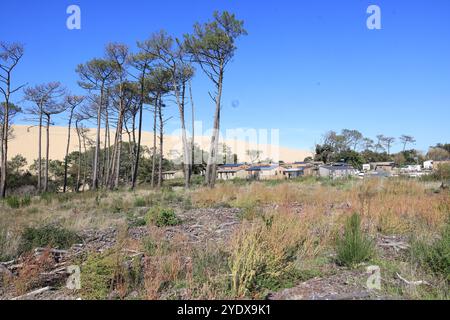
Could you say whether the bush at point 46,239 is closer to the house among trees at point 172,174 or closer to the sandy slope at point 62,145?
the sandy slope at point 62,145

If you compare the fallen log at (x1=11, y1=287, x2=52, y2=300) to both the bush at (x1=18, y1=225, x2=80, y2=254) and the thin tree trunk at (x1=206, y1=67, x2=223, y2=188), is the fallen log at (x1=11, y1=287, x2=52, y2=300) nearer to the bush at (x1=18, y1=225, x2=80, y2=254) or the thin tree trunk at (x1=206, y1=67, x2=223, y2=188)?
the bush at (x1=18, y1=225, x2=80, y2=254)

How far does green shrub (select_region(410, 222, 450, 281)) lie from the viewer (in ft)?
13.2

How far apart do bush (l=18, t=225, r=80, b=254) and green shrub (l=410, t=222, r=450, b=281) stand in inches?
222

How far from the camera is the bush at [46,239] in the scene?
5.89m

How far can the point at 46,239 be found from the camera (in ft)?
20.1

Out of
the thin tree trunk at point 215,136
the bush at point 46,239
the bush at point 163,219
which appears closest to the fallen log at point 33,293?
the bush at point 46,239

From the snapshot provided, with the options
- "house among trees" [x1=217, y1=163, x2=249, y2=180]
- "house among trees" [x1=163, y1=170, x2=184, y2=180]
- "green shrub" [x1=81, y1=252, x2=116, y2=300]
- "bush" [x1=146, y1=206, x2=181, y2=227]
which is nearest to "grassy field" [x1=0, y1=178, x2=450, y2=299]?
"green shrub" [x1=81, y1=252, x2=116, y2=300]

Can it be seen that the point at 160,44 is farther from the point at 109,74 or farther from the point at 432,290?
the point at 432,290

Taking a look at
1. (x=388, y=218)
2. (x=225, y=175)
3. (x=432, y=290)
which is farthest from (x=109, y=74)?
(x=225, y=175)

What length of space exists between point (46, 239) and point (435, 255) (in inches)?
244

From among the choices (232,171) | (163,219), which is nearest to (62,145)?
(232,171)

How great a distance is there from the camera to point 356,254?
449cm

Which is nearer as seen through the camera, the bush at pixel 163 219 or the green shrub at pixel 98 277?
the green shrub at pixel 98 277

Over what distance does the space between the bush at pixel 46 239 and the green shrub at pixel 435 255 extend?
5.64m
